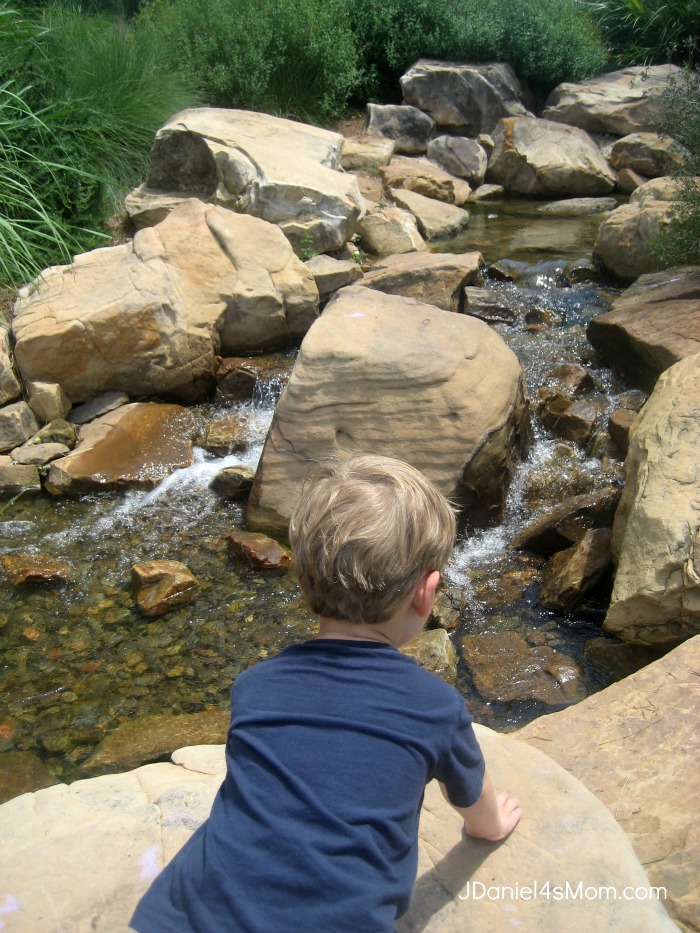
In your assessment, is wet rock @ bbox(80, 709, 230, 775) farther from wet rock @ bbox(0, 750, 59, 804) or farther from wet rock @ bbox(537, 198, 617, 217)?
wet rock @ bbox(537, 198, 617, 217)

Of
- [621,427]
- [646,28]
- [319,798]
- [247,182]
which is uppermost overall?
[646,28]

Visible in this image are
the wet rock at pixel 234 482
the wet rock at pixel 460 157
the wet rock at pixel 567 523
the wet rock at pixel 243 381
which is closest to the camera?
the wet rock at pixel 567 523

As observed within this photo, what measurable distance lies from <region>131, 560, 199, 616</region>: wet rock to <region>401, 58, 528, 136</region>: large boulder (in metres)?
9.57

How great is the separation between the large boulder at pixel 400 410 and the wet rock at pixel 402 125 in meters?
7.63

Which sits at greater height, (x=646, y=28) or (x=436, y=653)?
(x=646, y=28)

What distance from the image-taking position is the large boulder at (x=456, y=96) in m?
11.9

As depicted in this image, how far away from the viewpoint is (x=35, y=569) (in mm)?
4246

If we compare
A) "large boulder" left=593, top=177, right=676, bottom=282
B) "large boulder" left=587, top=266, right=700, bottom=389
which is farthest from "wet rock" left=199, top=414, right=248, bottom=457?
"large boulder" left=593, top=177, right=676, bottom=282

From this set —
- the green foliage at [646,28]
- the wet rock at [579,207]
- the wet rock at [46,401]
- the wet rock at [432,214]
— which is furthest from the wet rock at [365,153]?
the wet rock at [46,401]

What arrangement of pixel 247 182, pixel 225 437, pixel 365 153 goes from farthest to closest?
pixel 365 153, pixel 247 182, pixel 225 437

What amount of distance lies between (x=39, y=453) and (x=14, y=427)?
300mm

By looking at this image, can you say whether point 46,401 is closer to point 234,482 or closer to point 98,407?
point 98,407

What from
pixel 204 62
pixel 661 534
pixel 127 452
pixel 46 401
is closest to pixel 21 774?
pixel 127 452

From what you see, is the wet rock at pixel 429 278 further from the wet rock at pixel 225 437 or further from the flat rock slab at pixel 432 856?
the flat rock slab at pixel 432 856
